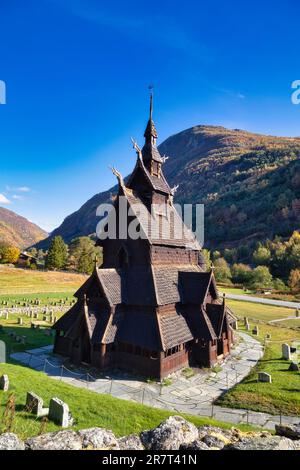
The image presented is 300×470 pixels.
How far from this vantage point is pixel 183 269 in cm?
2559

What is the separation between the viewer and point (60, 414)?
36.2 feet

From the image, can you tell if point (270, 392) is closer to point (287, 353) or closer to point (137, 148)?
point (287, 353)

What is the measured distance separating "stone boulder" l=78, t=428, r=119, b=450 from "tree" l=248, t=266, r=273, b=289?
265 feet

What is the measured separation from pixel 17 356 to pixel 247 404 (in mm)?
16165

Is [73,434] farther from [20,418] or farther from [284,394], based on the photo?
[284,394]

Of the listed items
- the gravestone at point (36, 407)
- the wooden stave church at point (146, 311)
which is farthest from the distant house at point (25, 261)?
the gravestone at point (36, 407)

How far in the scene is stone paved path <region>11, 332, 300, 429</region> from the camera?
14.7 m

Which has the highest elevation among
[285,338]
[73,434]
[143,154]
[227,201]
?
[227,201]

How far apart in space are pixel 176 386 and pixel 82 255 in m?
79.1

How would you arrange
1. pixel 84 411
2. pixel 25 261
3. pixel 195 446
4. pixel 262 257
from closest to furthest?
1. pixel 195 446
2. pixel 84 411
3. pixel 262 257
4. pixel 25 261

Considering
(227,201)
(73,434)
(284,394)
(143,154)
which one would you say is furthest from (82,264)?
(227,201)

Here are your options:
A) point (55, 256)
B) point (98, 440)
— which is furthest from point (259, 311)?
point (55, 256)

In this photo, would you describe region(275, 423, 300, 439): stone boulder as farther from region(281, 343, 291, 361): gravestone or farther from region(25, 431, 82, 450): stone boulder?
region(281, 343, 291, 361): gravestone

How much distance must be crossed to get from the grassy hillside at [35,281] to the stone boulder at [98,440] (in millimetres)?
59913
